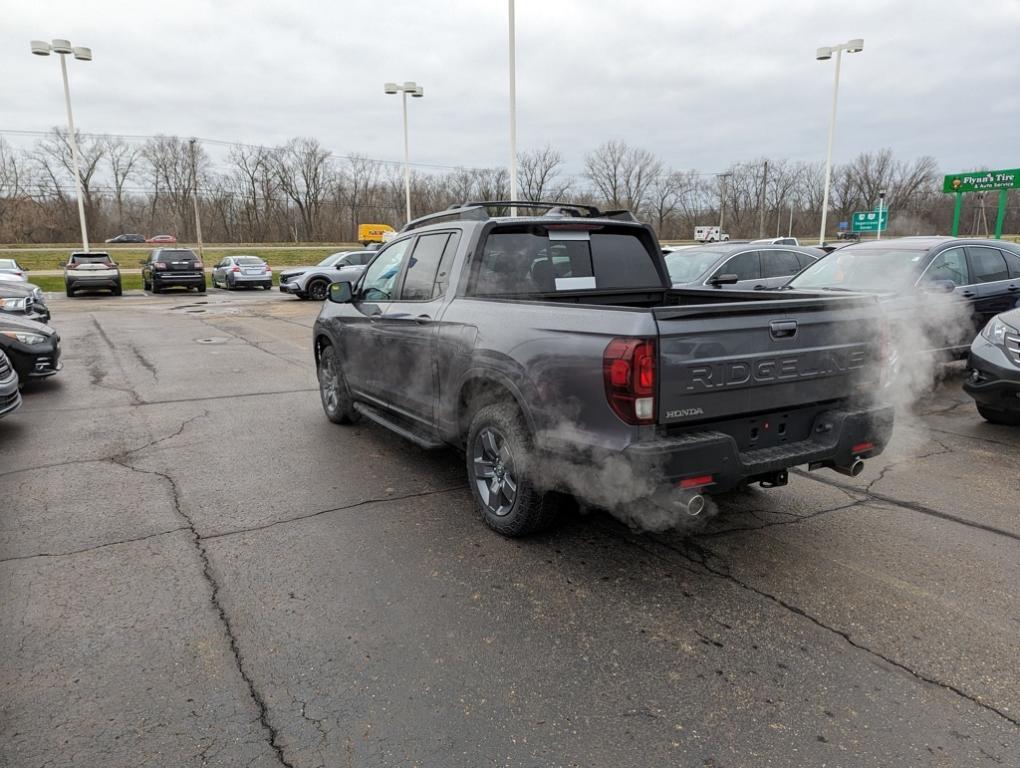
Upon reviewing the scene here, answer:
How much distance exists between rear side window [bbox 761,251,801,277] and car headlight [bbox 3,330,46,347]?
10.3 metres

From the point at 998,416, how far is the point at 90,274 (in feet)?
86.8

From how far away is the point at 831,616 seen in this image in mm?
2990

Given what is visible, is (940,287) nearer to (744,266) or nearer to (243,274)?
(744,266)

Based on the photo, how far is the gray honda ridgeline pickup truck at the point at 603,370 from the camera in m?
2.99

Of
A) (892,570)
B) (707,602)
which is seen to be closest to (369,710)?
(707,602)

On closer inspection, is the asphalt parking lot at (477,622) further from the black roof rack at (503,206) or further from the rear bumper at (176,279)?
the rear bumper at (176,279)

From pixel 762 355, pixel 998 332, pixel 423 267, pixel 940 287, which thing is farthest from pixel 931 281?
pixel 423 267

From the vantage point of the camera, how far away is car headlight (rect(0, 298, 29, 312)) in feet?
33.2

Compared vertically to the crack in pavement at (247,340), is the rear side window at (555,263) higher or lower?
higher

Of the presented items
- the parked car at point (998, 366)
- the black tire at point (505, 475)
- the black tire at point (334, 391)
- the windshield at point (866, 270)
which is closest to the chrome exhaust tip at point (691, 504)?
the black tire at point (505, 475)

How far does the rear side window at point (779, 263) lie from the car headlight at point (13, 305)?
38.9 ft

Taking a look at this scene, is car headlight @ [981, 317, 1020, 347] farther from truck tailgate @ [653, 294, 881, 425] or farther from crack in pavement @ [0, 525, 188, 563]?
crack in pavement @ [0, 525, 188, 563]

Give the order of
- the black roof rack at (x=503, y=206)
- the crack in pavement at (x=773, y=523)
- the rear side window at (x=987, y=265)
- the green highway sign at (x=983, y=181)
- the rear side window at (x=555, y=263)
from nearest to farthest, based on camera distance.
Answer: the crack in pavement at (x=773, y=523) → the rear side window at (x=555, y=263) → the black roof rack at (x=503, y=206) → the rear side window at (x=987, y=265) → the green highway sign at (x=983, y=181)

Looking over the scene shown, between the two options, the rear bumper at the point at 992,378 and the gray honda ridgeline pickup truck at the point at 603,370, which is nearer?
the gray honda ridgeline pickup truck at the point at 603,370
